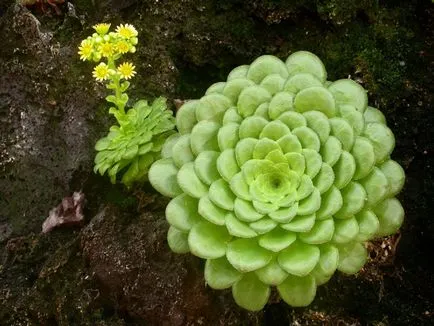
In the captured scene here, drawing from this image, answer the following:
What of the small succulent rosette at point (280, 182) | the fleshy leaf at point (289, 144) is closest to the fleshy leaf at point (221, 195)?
the small succulent rosette at point (280, 182)

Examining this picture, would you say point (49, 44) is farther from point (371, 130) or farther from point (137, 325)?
point (371, 130)

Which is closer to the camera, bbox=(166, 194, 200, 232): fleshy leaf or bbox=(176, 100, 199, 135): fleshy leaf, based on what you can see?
bbox=(166, 194, 200, 232): fleshy leaf

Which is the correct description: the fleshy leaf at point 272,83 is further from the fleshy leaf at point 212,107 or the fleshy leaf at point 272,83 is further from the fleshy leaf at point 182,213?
the fleshy leaf at point 182,213

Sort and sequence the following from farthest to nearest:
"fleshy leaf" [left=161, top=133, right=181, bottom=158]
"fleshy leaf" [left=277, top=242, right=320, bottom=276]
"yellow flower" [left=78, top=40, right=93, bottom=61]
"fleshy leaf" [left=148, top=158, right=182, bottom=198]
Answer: "yellow flower" [left=78, top=40, right=93, bottom=61] → "fleshy leaf" [left=161, top=133, right=181, bottom=158] → "fleshy leaf" [left=148, top=158, right=182, bottom=198] → "fleshy leaf" [left=277, top=242, right=320, bottom=276]

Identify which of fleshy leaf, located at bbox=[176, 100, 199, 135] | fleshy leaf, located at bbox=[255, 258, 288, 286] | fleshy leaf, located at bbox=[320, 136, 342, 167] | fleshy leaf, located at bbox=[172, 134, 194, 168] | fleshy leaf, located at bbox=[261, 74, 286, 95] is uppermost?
fleshy leaf, located at bbox=[261, 74, 286, 95]

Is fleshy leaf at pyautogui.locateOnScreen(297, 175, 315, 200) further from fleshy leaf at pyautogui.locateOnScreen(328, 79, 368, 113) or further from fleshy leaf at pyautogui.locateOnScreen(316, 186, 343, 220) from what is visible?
fleshy leaf at pyautogui.locateOnScreen(328, 79, 368, 113)

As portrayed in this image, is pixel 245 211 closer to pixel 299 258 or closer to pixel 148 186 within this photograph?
pixel 299 258

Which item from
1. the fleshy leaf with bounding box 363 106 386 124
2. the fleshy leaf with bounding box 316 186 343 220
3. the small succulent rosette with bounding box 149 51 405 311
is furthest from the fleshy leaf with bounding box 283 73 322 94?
the fleshy leaf with bounding box 316 186 343 220

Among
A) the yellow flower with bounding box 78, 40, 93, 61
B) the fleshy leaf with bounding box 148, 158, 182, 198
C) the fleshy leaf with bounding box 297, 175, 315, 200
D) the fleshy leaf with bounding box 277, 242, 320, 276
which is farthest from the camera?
the yellow flower with bounding box 78, 40, 93, 61
